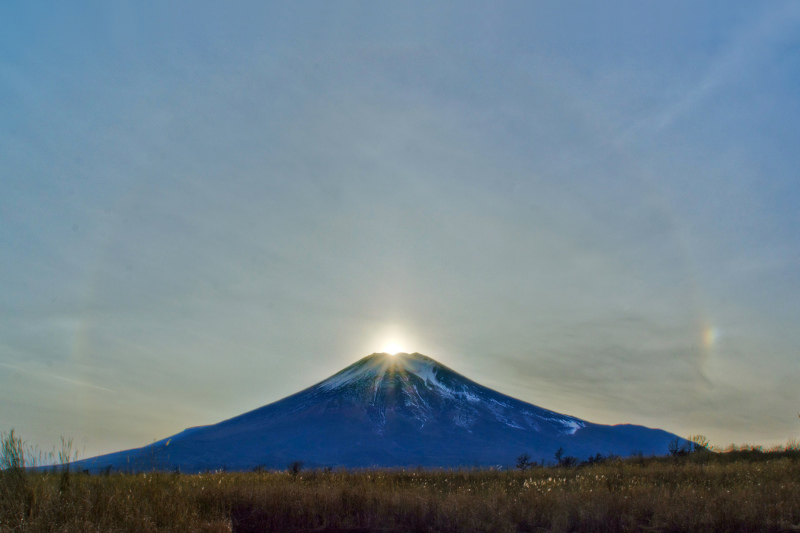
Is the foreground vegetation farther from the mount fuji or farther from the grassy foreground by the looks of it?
the mount fuji

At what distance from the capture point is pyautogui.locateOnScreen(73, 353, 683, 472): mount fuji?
14875cm

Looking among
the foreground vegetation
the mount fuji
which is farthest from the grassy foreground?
the mount fuji

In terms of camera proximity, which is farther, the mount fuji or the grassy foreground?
the mount fuji

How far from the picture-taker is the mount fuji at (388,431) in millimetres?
148750

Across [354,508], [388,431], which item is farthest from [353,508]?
[388,431]

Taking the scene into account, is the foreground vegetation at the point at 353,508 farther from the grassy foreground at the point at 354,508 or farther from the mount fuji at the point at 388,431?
the mount fuji at the point at 388,431

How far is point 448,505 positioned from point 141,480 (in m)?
5.62

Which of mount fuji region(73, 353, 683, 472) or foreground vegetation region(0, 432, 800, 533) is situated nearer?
foreground vegetation region(0, 432, 800, 533)

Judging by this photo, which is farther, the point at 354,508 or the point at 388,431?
the point at 388,431

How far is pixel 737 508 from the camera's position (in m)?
10.1

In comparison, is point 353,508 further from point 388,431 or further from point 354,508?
point 388,431

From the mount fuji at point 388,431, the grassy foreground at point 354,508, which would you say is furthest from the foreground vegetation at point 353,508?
the mount fuji at point 388,431

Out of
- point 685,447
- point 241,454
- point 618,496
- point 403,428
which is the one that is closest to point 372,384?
point 403,428

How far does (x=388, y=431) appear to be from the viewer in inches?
6590
